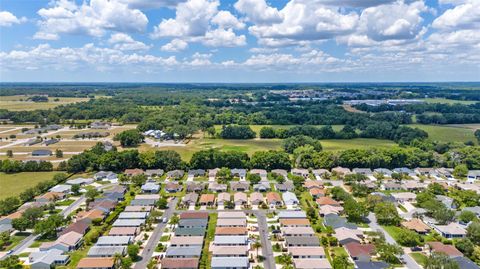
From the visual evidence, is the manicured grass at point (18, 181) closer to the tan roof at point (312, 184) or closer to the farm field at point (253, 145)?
the farm field at point (253, 145)

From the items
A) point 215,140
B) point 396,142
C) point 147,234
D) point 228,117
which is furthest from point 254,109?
point 147,234

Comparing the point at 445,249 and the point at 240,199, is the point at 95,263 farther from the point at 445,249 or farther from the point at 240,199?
the point at 445,249

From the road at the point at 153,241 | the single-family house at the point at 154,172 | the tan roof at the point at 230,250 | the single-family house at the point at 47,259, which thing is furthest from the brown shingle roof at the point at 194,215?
the single-family house at the point at 154,172

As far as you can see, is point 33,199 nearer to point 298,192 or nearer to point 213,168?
point 213,168

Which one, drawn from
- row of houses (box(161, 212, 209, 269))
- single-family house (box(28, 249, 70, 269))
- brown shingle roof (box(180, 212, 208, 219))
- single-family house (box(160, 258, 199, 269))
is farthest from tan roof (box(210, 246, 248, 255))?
single-family house (box(28, 249, 70, 269))

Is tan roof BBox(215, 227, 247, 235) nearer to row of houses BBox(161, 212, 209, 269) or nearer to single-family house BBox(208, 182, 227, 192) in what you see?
row of houses BBox(161, 212, 209, 269)

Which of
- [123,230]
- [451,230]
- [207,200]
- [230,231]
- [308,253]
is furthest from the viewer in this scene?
[207,200]

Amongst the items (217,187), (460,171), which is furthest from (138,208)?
(460,171)
